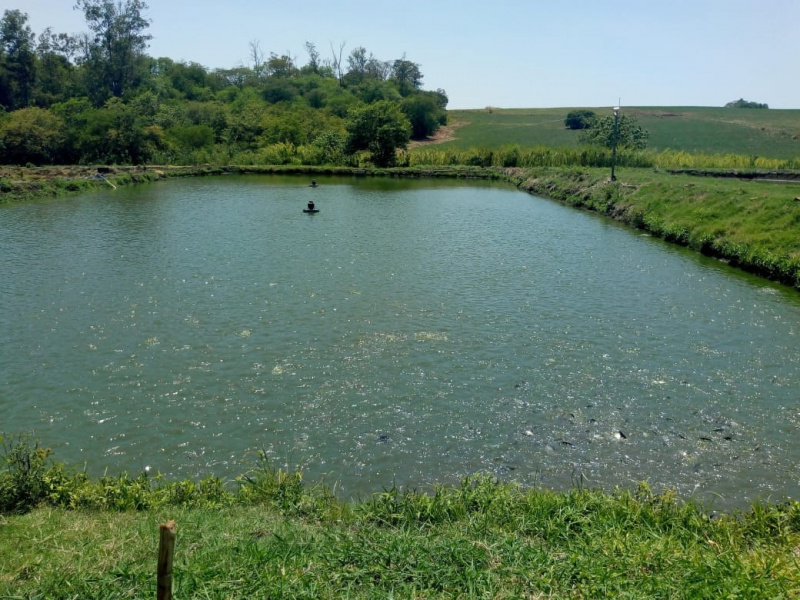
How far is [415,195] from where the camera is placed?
44750 millimetres

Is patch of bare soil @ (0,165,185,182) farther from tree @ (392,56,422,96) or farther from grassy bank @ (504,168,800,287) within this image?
tree @ (392,56,422,96)

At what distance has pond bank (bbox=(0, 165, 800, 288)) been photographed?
21250 millimetres

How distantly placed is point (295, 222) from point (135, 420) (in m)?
21.6

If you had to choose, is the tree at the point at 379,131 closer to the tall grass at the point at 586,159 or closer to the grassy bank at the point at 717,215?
the tall grass at the point at 586,159

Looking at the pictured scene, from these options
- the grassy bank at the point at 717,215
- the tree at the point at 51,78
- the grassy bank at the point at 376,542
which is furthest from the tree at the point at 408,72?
the grassy bank at the point at 376,542

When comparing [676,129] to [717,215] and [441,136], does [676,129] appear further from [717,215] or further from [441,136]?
[717,215]

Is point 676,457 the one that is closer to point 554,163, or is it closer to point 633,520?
point 633,520

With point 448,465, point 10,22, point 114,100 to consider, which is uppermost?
point 10,22

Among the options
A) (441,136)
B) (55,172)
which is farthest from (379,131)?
(55,172)

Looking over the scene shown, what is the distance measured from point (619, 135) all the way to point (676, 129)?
3088cm

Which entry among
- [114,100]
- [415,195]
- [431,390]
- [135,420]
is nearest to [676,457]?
[431,390]

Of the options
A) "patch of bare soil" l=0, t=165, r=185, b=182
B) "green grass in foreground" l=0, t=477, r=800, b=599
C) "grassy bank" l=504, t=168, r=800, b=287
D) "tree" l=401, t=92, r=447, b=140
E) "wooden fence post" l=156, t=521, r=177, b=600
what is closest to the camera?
"wooden fence post" l=156, t=521, r=177, b=600

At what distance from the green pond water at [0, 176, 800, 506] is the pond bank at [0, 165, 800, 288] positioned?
1045mm

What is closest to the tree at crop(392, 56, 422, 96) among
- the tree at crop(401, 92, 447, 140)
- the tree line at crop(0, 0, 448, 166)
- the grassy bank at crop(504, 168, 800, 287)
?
the tree line at crop(0, 0, 448, 166)
